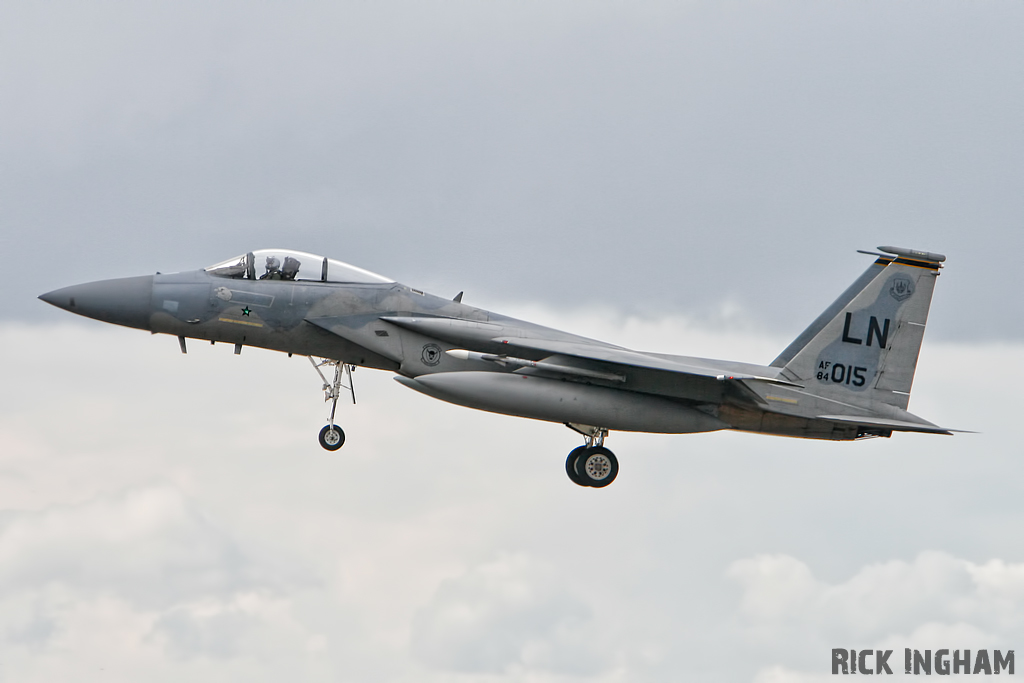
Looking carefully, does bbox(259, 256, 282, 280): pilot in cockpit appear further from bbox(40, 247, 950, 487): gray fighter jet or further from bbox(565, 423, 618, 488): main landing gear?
bbox(565, 423, 618, 488): main landing gear

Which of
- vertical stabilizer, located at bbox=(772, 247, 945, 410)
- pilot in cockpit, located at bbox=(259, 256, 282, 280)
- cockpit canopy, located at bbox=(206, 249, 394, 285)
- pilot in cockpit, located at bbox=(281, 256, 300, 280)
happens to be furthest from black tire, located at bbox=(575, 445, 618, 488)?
pilot in cockpit, located at bbox=(259, 256, 282, 280)

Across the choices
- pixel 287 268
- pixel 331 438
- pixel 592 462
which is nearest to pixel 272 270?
pixel 287 268

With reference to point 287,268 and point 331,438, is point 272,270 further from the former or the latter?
point 331,438

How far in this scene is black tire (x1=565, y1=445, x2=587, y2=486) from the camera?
71.6 ft

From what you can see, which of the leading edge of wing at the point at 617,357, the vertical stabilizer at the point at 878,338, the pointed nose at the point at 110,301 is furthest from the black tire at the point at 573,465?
the pointed nose at the point at 110,301

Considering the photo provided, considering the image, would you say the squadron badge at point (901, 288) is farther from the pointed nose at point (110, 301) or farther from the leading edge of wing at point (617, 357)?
the pointed nose at point (110, 301)

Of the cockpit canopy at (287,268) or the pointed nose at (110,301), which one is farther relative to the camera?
the cockpit canopy at (287,268)

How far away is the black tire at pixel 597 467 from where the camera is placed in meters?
21.7

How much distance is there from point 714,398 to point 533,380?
335cm

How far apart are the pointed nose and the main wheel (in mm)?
3447

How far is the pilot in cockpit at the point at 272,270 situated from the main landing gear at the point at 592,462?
18.6 ft

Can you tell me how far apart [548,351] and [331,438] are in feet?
13.3

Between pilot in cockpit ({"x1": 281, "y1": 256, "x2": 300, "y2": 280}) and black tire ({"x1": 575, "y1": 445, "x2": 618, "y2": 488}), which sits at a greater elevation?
pilot in cockpit ({"x1": 281, "y1": 256, "x2": 300, "y2": 280})

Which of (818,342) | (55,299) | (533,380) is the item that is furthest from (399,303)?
(818,342)
